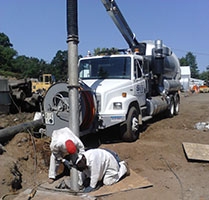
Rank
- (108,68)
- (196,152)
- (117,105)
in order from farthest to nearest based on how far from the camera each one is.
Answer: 1. (108,68)
2. (117,105)
3. (196,152)

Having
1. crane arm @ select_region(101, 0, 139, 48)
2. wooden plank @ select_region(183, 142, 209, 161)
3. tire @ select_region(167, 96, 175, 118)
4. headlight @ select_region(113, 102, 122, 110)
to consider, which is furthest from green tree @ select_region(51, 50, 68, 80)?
tire @ select_region(167, 96, 175, 118)

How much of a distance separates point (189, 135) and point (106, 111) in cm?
302

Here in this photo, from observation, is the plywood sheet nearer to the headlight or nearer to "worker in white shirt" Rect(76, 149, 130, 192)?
"worker in white shirt" Rect(76, 149, 130, 192)

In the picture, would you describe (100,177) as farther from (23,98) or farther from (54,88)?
(23,98)

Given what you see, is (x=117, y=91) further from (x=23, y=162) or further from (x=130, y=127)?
(x=23, y=162)

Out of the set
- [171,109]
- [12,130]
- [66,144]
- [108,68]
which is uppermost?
[108,68]

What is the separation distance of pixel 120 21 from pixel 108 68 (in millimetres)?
2721

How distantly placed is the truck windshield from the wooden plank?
2750 mm

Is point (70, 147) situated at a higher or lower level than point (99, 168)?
higher

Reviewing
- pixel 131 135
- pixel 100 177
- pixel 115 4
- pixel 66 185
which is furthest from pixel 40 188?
pixel 115 4

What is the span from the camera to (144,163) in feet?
19.2

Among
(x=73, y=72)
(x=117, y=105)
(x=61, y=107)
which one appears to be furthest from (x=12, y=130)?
(x=117, y=105)

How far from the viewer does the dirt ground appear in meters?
4.32

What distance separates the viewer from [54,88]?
5.95 metres
